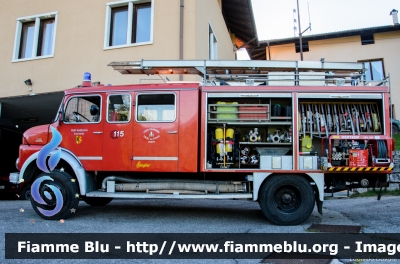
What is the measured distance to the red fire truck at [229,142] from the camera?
5.98 m

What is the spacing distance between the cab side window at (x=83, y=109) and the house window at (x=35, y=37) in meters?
6.48

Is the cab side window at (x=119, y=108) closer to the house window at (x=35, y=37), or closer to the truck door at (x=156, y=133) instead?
the truck door at (x=156, y=133)

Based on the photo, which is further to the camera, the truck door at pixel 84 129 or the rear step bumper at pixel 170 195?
the truck door at pixel 84 129

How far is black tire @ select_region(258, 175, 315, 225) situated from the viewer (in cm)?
591

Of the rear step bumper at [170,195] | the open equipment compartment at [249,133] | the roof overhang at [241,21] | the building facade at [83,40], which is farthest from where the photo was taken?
the roof overhang at [241,21]

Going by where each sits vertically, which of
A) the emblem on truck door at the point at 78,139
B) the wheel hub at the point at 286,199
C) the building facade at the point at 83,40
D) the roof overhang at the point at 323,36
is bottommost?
the wheel hub at the point at 286,199

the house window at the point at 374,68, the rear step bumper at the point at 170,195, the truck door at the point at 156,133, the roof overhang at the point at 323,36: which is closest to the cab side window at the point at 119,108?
the truck door at the point at 156,133

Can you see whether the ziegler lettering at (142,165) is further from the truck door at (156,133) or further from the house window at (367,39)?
the house window at (367,39)

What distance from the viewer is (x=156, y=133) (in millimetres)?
6316

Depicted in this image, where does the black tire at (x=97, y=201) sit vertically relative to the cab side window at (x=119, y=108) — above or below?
below

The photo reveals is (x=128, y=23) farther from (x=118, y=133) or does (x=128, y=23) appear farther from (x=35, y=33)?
(x=118, y=133)

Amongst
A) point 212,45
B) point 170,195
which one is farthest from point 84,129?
point 212,45

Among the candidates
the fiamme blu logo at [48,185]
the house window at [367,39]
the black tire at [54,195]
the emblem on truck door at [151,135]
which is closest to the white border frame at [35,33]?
the fiamme blu logo at [48,185]

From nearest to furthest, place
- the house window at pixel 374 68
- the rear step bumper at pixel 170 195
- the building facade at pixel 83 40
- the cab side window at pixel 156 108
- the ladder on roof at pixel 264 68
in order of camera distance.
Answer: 1. the rear step bumper at pixel 170 195
2. the cab side window at pixel 156 108
3. the ladder on roof at pixel 264 68
4. the building facade at pixel 83 40
5. the house window at pixel 374 68
